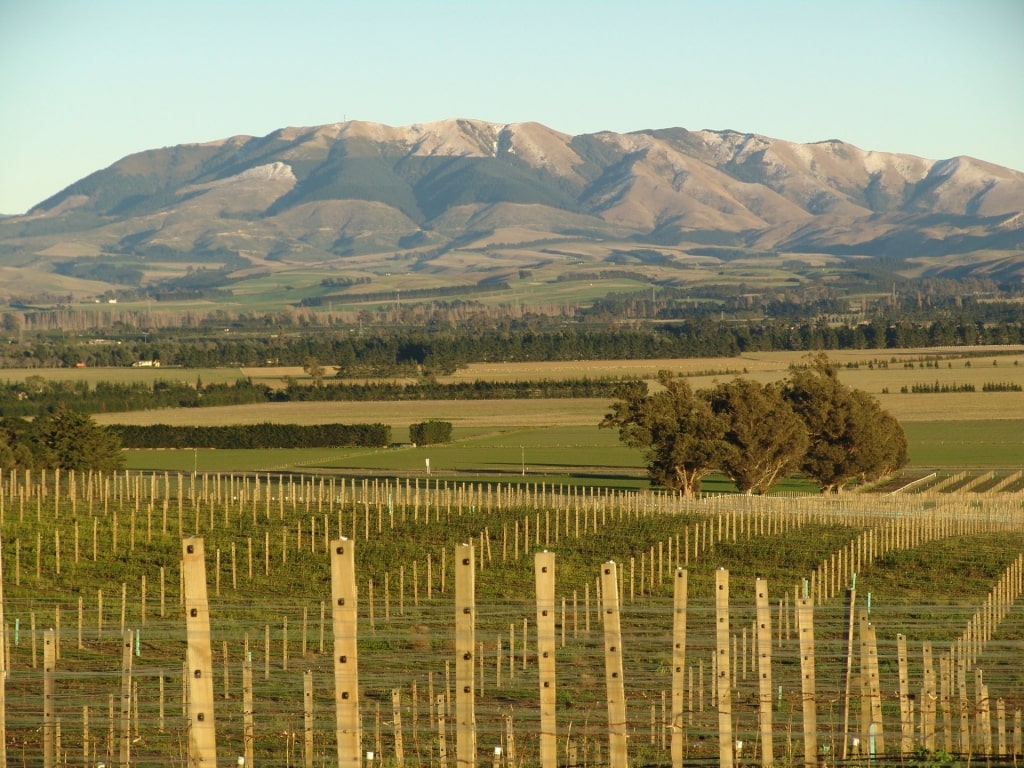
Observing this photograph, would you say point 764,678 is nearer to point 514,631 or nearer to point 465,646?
point 465,646

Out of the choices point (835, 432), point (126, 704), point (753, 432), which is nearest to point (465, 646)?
point (126, 704)

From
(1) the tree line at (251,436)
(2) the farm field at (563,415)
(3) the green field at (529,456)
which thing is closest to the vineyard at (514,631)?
(3) the green field at (529,456)

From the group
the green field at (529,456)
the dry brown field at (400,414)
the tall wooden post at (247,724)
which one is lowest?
the green field at (529,456)

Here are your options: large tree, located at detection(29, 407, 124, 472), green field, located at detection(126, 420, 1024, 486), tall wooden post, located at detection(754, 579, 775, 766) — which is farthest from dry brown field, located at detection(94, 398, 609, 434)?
tall wooden post, located at detection(754, 579, 775, 766)

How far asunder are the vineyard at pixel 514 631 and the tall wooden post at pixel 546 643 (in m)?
0.02

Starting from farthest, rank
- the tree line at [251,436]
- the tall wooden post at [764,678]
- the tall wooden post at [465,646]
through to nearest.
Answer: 1. the tree line at [251,436]
2. the tall wooden post at [764,678]
3. the tall wooden post at [465,646]

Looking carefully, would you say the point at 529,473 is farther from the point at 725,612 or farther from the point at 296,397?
the point at 725,612

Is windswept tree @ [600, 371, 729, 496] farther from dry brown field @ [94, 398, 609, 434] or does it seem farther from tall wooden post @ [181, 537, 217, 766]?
tall wooden post @ [181, 537, 217, 766]

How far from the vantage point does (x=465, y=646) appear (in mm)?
12172

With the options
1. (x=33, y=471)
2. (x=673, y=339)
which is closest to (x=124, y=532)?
(x=33, y=471)

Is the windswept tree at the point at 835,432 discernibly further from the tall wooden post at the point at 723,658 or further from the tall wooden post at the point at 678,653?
the tall wooden post at the point at 678,653

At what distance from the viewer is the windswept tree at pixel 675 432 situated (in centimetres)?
6072

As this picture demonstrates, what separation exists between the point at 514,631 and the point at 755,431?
32.8 metres

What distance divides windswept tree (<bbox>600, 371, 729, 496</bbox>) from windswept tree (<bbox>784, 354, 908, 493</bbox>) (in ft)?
15.7
